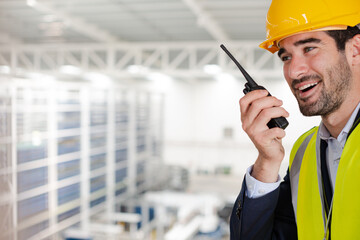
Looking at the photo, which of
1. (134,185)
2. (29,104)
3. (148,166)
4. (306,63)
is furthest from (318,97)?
(148,166)

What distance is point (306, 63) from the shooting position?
1.16m

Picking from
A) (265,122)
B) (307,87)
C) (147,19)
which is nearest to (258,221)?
(265,122)

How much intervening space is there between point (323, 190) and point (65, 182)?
6.27 meters

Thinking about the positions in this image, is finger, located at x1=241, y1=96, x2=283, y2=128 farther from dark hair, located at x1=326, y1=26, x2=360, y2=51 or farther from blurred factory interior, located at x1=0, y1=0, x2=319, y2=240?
blurred factory interior, located at x1=0, y1=0, x2=319, y2=240

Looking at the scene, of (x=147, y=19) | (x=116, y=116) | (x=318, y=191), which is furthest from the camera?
(x=116, y=116)

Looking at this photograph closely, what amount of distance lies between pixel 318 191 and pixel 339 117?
0.24m

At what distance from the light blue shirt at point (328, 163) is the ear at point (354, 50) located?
21cm

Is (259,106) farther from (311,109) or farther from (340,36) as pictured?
(340,36)

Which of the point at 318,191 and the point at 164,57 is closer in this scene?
the point at 318,191

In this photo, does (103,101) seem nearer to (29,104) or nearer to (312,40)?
(29,104)

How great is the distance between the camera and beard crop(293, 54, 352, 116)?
114cm

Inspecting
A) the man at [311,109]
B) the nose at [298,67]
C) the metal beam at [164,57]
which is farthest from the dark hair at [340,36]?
the metal beam at [164,57]

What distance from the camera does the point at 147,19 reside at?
8.58 metres

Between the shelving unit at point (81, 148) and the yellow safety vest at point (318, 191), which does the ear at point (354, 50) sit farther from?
the shelving unit at point (81, 148)
